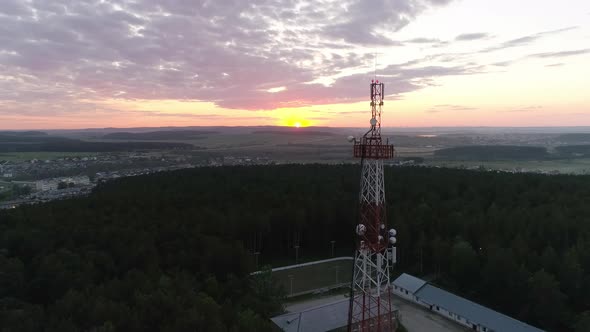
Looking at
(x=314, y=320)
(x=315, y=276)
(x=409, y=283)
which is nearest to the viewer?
(x=314, y=320)

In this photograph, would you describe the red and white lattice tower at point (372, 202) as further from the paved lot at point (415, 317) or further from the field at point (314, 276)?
the field at point (314, 276)

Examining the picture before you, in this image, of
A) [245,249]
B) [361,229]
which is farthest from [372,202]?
[245,249]

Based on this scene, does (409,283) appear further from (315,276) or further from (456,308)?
(315,276)

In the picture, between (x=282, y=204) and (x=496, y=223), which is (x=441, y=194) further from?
(x=282, y=204)

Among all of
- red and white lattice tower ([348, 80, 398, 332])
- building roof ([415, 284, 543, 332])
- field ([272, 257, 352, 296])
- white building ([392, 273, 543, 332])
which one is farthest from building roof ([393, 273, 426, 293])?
red and white lattice tower ([348, 80, 398, 332])

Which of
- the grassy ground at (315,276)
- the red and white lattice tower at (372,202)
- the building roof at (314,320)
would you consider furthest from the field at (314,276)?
the red and white lattice tower at (372,202)

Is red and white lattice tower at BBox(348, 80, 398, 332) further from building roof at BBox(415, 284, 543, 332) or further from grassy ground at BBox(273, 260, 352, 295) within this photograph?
grassy ground at BBox(273, 260, 352, 295)

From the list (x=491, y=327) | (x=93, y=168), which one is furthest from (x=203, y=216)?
(x=93, y=168)
